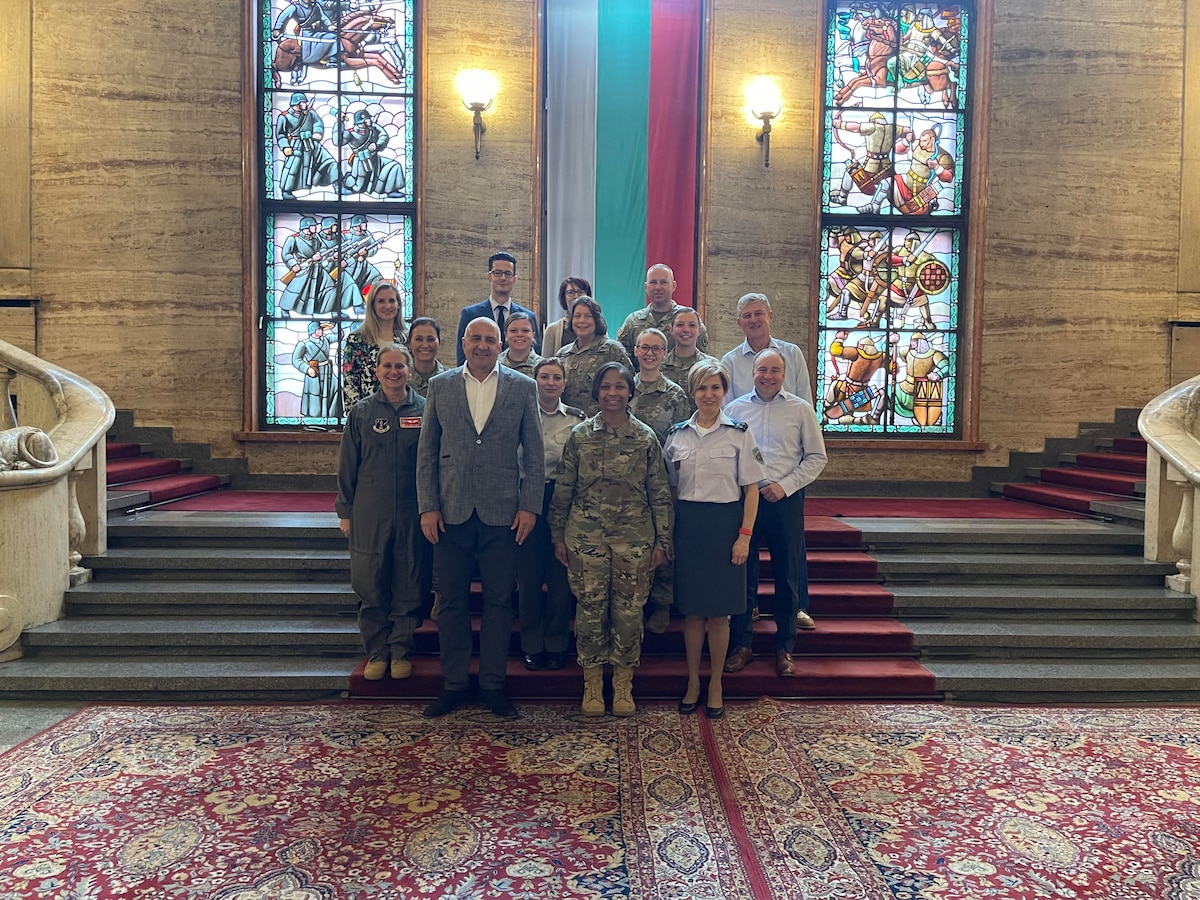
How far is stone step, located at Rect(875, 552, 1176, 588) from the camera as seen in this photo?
538cm

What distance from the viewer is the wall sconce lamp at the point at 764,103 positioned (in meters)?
7.75

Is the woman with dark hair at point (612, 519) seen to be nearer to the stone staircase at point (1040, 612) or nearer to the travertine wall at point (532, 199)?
the stone staircase at point (1040, 612)

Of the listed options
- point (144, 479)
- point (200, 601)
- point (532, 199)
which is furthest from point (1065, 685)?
point (144, 479)

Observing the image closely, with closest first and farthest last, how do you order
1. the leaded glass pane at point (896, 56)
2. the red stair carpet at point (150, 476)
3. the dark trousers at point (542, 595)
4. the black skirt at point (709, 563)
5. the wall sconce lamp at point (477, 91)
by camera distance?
the black skirt at point (709, 563) < the dark trousers at point (542, 595) < the red stair carpet at point (150, 476) < the wall sconce lamp at point (477, 91) < the leaded glass pane at point (896, 56)

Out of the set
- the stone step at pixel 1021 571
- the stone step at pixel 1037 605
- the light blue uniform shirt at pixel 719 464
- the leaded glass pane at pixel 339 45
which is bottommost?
the stone step at pixel 1037 605

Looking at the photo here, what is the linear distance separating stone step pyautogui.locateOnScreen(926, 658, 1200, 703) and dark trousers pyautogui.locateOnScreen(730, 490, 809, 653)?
3.00 ft

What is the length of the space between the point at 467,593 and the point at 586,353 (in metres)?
1.53

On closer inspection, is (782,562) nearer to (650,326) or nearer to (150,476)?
(650,326)

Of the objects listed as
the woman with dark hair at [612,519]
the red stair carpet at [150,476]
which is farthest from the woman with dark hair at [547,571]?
the red stair carpet at [150,476]

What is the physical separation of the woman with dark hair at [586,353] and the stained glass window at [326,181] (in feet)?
12.8

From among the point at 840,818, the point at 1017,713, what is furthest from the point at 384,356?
the point at 1017,713

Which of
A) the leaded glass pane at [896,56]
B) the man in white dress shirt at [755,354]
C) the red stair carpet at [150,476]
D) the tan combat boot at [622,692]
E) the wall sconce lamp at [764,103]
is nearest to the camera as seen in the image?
the tan combat boot at [622,692]

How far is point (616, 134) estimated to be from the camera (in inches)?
310

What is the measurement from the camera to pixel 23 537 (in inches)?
178
